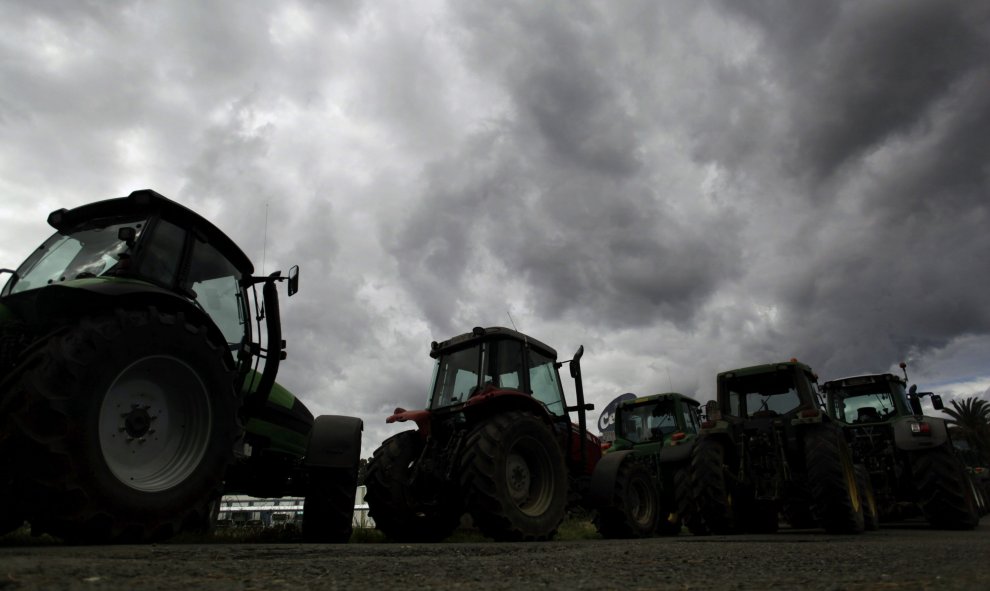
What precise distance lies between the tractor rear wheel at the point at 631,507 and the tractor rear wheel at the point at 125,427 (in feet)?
15.8

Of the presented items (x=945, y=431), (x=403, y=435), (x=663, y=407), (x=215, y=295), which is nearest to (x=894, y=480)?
(x=945, y=431)

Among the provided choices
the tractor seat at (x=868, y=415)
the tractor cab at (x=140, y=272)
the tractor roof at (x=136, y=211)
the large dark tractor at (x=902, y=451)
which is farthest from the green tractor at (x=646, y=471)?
the tractor roof at (x=136, y=211)

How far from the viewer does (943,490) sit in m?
7.62

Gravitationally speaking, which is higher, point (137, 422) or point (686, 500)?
point (137, 422)

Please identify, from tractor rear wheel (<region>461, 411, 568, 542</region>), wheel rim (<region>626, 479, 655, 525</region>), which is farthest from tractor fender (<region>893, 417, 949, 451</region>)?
tractor rear wheel (<region>461, 411, 568, 542</region>)

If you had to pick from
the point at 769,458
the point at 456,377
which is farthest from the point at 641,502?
the point at 456,377

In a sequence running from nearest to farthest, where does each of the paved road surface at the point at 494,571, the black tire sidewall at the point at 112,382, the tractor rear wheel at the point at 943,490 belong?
1. the paved road surface at the point at 494,571
2. the black tire sidewall at the point at 112,382
3. the tractor rear wheel at the point at 943,490

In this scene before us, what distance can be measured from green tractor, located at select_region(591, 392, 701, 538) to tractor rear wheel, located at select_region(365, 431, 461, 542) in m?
2.04

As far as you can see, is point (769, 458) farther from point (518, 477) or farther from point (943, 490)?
point (518, 477)

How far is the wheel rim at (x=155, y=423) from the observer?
11.9 feet

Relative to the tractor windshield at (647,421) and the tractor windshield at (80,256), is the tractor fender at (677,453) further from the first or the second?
the tractor windshield at (80,256)

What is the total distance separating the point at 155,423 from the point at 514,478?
140 inches

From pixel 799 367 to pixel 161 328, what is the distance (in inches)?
299

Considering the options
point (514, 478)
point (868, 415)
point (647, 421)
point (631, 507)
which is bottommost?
point (631, 507)
